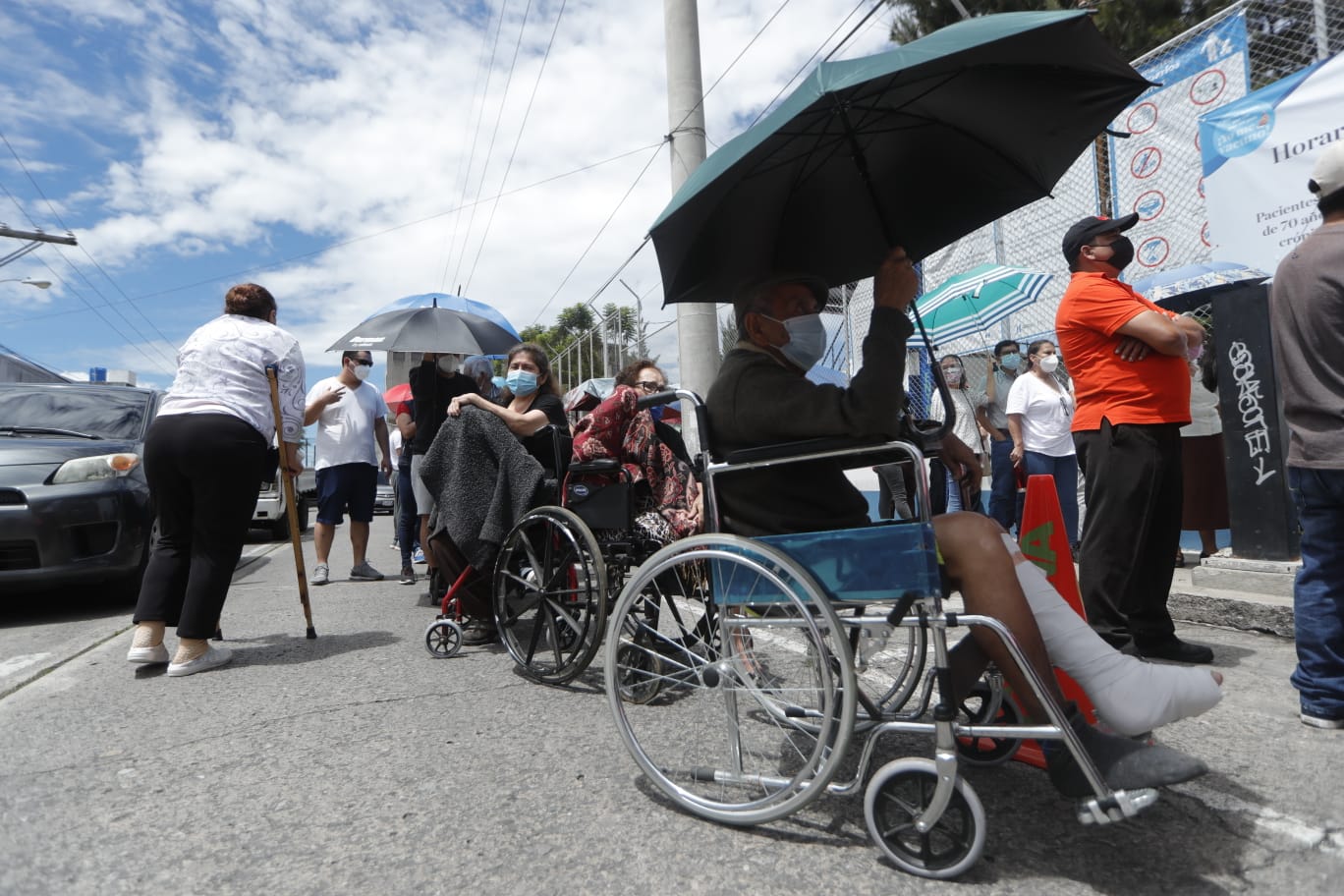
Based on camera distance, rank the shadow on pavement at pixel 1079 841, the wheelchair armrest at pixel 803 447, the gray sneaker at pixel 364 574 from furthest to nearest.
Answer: the gray sneaker at pixel 364 574 < the wheelchair armrest at pixel 803 447 < the shadow on pavement at pixel 1079 841

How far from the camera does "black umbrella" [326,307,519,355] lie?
220 inches

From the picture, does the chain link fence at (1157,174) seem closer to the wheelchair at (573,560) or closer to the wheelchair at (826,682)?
the wheelchair at (573,560)

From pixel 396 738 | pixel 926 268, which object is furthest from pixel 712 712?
pixel 926 268

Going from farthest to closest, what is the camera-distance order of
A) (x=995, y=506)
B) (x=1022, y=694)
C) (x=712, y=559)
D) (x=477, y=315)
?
1. (x=995, y=506)
2. (x=477, y=315)
3. (x=712, y=559)
4. (x=1022, y=694)

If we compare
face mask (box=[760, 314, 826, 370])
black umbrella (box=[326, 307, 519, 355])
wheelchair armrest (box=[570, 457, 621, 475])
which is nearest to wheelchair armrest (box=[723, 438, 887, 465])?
face mask (box=[760, 314, 826, 370])

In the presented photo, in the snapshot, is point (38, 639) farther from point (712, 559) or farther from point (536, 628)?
point (712, 559)

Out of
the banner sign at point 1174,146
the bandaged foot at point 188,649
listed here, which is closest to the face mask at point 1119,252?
the banner sign at point 1174,146

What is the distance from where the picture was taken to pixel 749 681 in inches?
83.7

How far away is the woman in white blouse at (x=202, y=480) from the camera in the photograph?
149 inches

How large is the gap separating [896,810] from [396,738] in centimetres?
169

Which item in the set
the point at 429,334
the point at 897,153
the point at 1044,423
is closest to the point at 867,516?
the point at 897,153

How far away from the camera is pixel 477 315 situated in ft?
19.6

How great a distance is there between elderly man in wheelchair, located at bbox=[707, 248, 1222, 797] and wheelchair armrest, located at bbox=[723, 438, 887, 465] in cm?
3

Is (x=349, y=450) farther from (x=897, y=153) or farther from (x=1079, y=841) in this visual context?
(x=1079, y=841)
